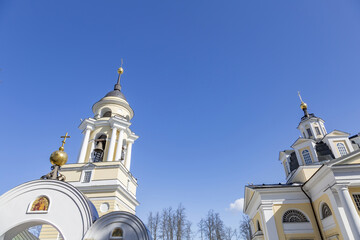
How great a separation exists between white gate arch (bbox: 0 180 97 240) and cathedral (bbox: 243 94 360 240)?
11.4m

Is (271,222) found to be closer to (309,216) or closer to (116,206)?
(309,216)

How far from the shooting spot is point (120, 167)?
16375 millimetres

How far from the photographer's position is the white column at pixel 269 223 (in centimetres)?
1358

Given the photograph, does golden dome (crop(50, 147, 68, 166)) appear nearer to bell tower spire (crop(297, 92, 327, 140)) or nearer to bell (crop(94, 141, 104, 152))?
bell (crop(94, 141, 104, 152))

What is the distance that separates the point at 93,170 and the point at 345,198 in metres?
15.7

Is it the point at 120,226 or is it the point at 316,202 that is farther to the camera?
the point at 316,202

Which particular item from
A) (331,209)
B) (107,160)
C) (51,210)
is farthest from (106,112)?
(331,209)

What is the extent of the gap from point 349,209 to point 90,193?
50.6ft

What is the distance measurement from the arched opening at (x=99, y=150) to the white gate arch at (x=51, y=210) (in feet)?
32.1

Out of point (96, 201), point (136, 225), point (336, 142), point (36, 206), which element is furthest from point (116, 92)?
point (336, 142)

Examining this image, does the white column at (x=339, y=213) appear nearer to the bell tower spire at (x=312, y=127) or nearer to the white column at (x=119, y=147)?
the bell tower spire at (x=312, y=127)

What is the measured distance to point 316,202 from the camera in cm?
1416

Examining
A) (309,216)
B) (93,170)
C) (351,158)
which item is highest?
(93,170)

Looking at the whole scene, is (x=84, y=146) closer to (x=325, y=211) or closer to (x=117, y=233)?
(x=117, y=233)
